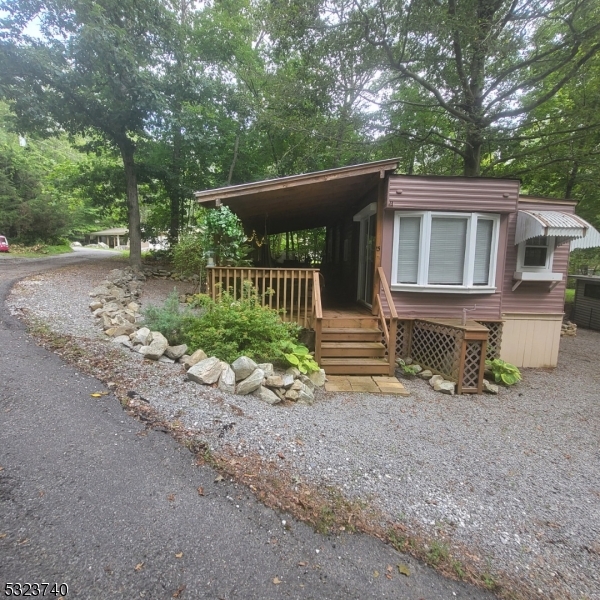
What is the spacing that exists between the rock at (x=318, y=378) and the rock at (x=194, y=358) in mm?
1554

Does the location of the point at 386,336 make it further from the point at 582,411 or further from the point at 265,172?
the point at 265,172

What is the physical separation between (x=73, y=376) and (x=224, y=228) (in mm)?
3156

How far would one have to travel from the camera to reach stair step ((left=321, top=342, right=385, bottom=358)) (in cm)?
525

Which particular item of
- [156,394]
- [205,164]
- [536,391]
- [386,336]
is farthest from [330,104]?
[156,394]

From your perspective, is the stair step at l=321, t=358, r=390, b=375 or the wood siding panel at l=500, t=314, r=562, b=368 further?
the wood siding panel at l=500, t=314, r=562, b=368

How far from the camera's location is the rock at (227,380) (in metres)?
3.60

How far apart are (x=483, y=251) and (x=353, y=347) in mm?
3110

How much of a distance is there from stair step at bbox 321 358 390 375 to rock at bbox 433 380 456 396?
30.9 inches

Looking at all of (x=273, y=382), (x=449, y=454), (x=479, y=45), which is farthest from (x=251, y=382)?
(x=479, y=45)

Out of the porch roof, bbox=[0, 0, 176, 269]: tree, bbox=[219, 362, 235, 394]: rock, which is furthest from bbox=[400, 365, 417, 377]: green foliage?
bbox=[0, 0, 176, 269]: tree

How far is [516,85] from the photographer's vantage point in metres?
9.00

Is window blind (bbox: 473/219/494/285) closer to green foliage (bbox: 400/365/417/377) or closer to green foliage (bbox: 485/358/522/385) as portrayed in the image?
green foliage (bbox: 485/358/522/385)

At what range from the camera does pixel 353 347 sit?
5332 millimetres

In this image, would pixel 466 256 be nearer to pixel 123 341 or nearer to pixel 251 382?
pixel 251 382
